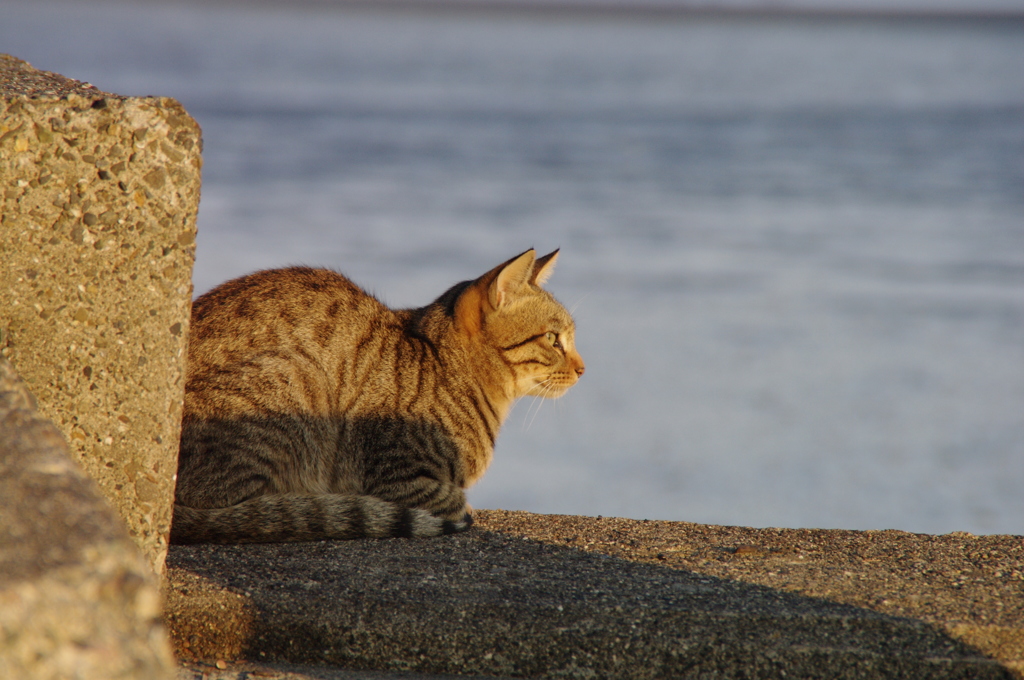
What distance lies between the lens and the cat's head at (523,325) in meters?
3.91

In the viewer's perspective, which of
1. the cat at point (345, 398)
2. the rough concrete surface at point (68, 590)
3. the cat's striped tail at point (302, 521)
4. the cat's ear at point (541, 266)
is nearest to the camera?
the rough concrete surface at point (68, 590)

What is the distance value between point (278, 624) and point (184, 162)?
111 centimetres

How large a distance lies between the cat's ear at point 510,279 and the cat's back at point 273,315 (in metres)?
0.42

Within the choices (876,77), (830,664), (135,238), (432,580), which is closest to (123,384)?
(135,238)

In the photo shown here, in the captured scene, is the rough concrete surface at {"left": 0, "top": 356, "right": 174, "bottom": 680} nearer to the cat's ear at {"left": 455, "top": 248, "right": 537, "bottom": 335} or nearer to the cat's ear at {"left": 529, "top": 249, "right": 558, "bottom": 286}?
the cat's ear at {"left": 455, "top": 248, "right": 537, "bottom": 335}

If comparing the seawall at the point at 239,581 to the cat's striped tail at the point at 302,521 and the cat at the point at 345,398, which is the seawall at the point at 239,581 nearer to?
the cat's striped tail at the point at 302,521

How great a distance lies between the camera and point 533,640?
246cm

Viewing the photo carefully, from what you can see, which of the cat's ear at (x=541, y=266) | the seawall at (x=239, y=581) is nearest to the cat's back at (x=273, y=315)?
the cat's ear at (x=541, y=266)

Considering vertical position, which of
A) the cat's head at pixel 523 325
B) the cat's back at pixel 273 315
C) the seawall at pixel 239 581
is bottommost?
the seawall at pixel 239 581

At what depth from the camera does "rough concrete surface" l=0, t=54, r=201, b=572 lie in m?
2.26

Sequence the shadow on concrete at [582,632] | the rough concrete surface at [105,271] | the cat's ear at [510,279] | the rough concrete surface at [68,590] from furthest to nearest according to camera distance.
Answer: the cat's ear at [510,279] < the shadow on concrete at [582,632] < the rough concrete surface at [105,271] < the rough concrete surface at [68,590]

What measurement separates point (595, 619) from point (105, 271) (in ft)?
4.55

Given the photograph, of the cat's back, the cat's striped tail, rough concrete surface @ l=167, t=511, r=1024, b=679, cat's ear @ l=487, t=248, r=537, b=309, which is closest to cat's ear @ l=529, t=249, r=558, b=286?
cat's ear @ l=487, t=248, r=537, b=309

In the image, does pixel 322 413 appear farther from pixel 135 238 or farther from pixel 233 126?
pixel 233 126
